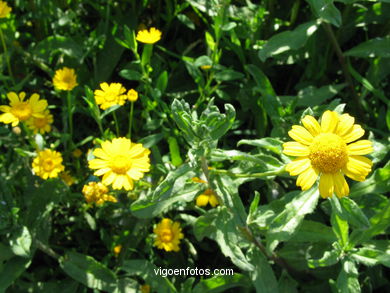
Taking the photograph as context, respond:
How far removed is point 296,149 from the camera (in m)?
1.54

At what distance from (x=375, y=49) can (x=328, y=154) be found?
101 centimetres

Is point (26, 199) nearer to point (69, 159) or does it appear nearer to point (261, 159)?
point (69, 159)

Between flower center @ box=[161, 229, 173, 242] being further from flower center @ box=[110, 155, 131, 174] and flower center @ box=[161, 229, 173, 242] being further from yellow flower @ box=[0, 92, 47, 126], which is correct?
yellow flower @ box=[0, 92, 47, 126]

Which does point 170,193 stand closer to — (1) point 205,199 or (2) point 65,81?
(1) point 205,199

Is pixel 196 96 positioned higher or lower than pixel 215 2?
lower

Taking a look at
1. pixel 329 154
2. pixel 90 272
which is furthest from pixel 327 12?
pixel 90 272

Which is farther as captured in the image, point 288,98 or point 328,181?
point 288,98

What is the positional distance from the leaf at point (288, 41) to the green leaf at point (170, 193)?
30.1 inches

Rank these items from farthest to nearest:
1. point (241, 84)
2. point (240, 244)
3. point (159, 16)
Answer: point (159, 16) < point (241, 84) < point (240, 244)

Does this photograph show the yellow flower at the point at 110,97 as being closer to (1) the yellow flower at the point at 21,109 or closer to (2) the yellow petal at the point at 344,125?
(1) the yellow flower at the point at 21,109

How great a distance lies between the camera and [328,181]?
4.96ft

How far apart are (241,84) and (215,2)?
489 millimetres

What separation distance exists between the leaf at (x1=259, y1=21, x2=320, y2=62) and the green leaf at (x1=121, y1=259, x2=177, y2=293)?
1025 millimetres

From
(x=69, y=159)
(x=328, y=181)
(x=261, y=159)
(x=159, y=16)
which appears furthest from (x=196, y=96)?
(x=328, y=181)
